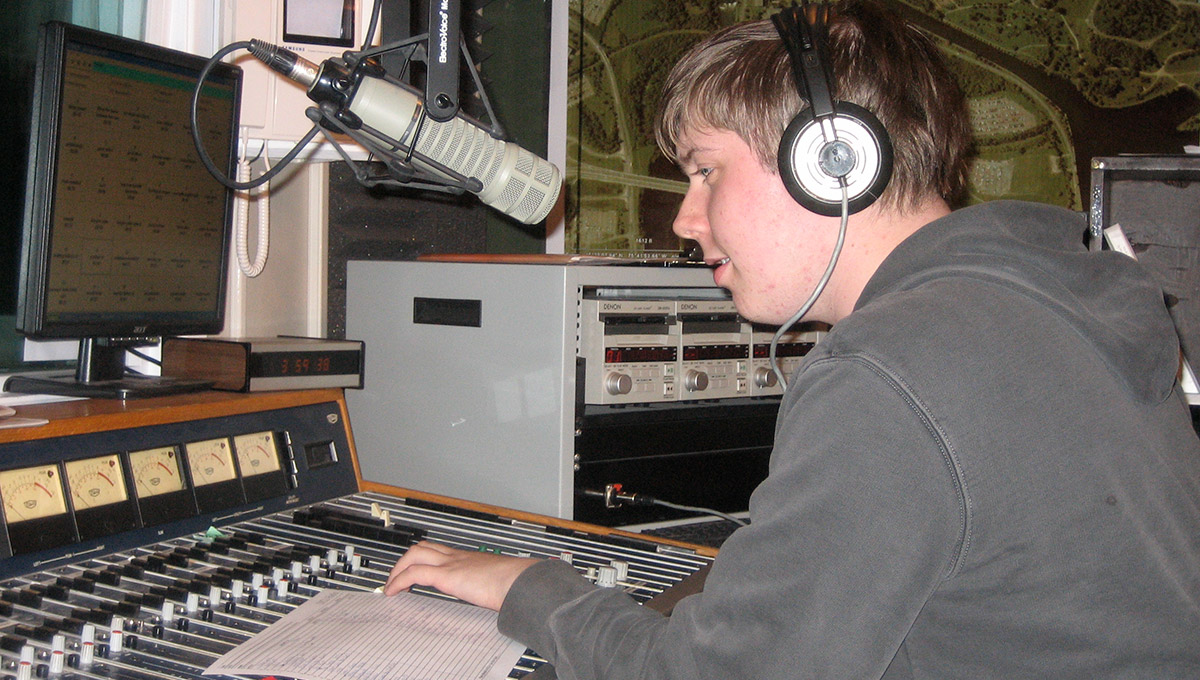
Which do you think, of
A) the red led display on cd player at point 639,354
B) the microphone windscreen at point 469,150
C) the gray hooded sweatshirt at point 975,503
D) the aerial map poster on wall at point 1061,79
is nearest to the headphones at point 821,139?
the gray hooded sweatshirt at point 975,503

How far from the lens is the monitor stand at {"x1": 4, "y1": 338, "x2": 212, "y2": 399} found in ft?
3.84

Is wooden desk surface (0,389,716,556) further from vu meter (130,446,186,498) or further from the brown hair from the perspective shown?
the brown hair

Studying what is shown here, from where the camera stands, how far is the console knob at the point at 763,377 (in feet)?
4.75

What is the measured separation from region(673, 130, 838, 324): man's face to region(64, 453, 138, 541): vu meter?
66cm

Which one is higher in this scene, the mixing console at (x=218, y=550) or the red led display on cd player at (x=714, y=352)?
the red led display on cd player at (x=714, y=352)

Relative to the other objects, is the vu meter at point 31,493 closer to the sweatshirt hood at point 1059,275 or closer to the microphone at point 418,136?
the microphone at point 418,136

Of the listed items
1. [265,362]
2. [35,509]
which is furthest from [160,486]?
[265,362]

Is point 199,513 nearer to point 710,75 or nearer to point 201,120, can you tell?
point 201,120

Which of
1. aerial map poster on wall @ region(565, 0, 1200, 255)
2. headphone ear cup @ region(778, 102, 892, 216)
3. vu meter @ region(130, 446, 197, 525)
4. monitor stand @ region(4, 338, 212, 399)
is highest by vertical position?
aerial map poster on wall @ region(565, 0, 1200, 255)

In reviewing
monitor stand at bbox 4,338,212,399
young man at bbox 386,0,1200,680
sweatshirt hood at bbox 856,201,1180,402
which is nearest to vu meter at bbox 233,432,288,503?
monitor stand at bbox 4,338,212,399

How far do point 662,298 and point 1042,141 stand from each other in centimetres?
188

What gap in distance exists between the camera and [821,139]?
781mm

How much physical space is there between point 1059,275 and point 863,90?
0.79 feet

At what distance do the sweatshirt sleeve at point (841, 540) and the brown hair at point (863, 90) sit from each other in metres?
0.29
